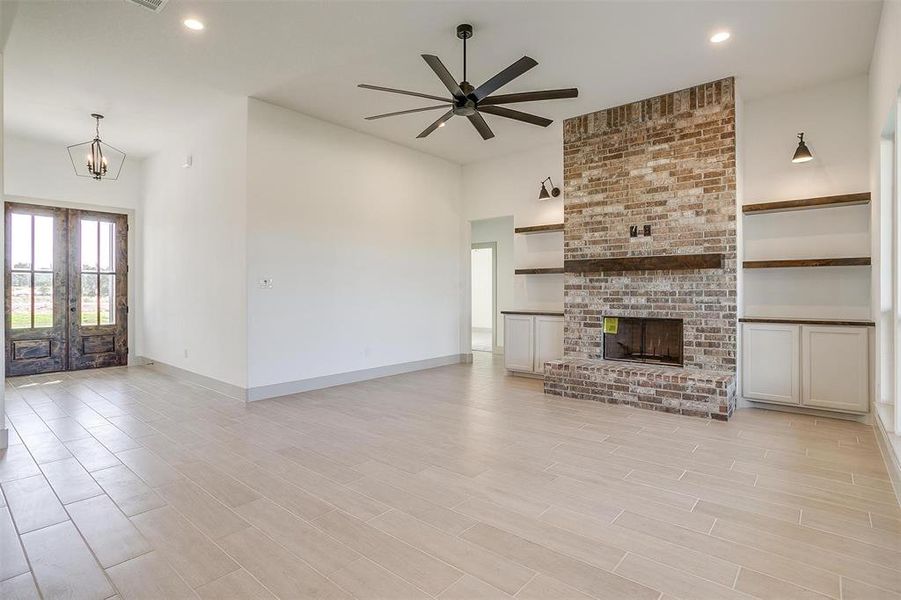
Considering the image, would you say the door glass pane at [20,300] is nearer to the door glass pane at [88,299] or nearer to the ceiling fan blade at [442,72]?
the door glass pane at [88,299]

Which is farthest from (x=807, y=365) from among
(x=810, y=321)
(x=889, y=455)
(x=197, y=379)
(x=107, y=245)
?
(x=107, y=245)

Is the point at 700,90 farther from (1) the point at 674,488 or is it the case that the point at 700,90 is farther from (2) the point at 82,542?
(2) the point at 82,542

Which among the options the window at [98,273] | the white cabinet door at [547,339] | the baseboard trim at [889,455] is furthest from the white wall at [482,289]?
the baseboard trim at [889,455]

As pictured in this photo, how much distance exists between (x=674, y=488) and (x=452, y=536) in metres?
1.48

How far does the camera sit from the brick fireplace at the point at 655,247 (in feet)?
15.5

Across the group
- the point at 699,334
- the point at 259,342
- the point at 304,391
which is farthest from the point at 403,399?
the point at 699,334

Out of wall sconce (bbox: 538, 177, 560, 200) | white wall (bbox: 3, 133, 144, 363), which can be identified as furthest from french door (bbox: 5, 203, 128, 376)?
wall sconce (bbox: 538, 177, 560, 200)

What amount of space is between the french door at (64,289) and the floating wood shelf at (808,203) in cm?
902

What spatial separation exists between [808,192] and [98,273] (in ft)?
31.8

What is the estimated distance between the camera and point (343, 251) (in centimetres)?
604

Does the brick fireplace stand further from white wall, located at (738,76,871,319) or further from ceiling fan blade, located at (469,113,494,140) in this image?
ceiling fan blade, located at (469,113,494,140)

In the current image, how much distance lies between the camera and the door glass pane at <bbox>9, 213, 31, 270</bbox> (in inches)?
252

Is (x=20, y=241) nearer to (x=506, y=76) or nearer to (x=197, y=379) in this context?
(x=197, y=379)

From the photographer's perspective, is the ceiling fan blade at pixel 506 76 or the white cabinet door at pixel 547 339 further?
the white cabinet door at pixel 547 339
